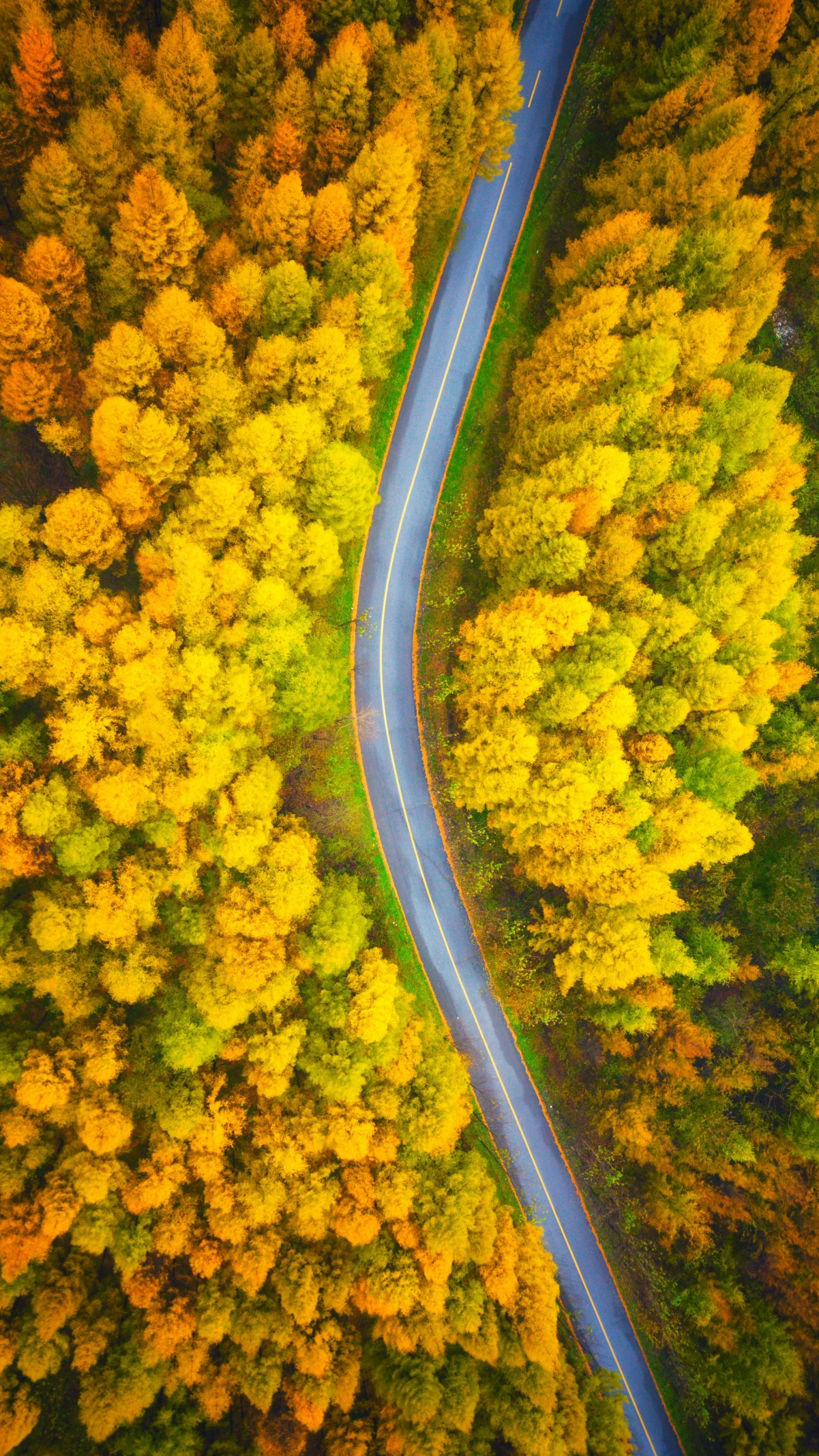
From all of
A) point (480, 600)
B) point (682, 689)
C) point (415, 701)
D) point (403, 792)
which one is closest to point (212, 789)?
point (403, 792)

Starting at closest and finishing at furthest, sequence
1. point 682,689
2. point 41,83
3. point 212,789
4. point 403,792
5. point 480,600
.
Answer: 1. point 41,83
2. point 212,789
3. point 682,689
4. point 480,600
5. point 403,792

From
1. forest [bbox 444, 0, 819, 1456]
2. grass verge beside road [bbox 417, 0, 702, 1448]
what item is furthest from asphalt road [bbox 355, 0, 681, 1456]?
forest [bbox 444, 0, 819, 1456]

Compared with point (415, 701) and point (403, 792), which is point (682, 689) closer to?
point (415, 701)

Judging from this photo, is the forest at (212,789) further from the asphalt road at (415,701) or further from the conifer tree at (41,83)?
the asphalt road at (415,701)

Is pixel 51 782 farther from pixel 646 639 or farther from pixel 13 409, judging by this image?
pixel 646 639

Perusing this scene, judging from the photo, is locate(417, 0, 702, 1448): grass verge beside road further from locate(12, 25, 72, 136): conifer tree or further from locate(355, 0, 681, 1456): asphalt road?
→ locate(12, 25, 72, 136): conifer tree

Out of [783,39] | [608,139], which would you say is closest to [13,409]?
[608,139]
